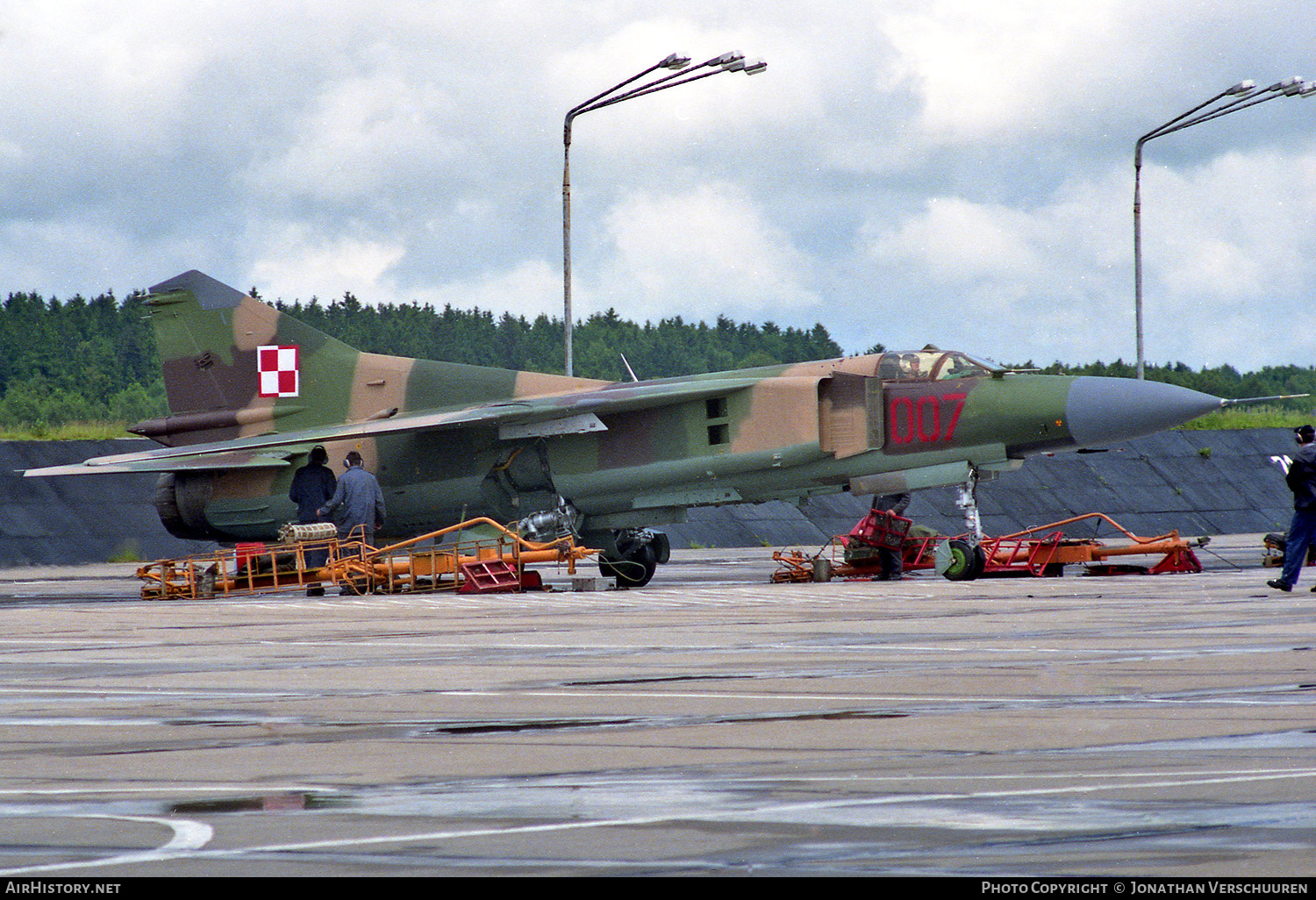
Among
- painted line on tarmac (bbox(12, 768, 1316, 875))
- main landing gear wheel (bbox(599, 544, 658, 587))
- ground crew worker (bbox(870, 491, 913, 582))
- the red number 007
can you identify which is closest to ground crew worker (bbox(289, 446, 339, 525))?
main landing gear wheel (bbox(599, 544, 658, 587))

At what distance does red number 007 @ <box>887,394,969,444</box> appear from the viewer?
16.1m

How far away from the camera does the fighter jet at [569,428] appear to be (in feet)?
52.9

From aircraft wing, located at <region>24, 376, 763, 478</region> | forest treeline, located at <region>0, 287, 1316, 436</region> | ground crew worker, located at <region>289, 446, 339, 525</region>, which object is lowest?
ground crew worker, located at <region>289, 446, 339, 525</region>

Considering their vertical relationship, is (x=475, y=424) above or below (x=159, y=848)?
above

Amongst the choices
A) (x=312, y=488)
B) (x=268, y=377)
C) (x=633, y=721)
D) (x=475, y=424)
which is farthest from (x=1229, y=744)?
(x=268, y=377)

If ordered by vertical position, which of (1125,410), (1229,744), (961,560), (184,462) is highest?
(1125,410)

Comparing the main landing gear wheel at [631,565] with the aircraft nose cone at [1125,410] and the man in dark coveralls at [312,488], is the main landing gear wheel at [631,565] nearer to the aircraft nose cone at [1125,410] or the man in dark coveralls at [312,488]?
the man in dark coveralls at [312,488]

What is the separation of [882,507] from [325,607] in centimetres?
692

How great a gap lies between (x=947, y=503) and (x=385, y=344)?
62.5 metres

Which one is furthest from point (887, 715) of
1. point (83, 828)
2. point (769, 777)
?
point (83, 828)

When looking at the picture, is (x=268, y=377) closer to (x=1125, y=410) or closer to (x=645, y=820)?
(x=1125, y=410)

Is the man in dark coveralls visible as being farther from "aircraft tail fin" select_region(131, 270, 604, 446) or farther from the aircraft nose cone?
the aircraft nose cone

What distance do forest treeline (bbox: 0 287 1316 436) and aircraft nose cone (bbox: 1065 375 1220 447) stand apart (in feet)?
159

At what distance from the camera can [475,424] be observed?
56.4ft
